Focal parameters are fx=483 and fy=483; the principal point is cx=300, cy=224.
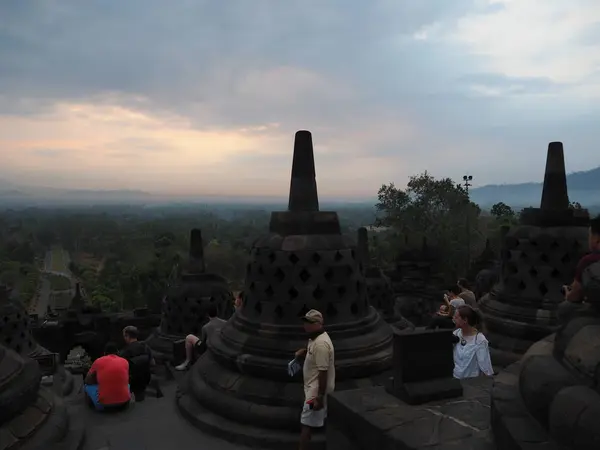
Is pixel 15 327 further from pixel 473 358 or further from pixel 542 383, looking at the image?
pixel 542 383

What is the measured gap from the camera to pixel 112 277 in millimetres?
59719

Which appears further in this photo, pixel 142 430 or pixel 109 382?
pixel 109 382

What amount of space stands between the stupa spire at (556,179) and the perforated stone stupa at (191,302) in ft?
23.9

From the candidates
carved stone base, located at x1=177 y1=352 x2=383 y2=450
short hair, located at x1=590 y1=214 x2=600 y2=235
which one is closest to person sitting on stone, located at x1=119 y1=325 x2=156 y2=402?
carved stone base, located at x1=177 y1=352 x2=383 y2=450

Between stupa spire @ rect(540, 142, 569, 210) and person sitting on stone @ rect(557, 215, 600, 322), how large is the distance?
504 cm

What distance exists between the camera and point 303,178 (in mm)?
6816

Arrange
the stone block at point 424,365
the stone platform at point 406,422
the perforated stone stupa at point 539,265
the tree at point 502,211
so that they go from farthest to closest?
the tree at point 502,211, the perforated stone stupa at point 539,265, the stone block at point 424,365, the stone platform at point 406,422

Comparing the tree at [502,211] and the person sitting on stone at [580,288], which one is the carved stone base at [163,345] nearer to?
the person sitting on stone at [580,288]

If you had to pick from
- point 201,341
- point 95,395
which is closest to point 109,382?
point 95,395

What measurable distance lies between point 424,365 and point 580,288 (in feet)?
5.33

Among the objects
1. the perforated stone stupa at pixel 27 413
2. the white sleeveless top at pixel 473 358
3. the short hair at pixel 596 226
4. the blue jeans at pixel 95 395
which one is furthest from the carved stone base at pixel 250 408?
the short hair at pixel 596 226

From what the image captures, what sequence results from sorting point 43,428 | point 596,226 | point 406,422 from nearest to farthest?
point 596,226
point 406,422
point 43,428

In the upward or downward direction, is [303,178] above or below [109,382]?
above

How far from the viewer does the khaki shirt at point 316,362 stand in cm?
450
